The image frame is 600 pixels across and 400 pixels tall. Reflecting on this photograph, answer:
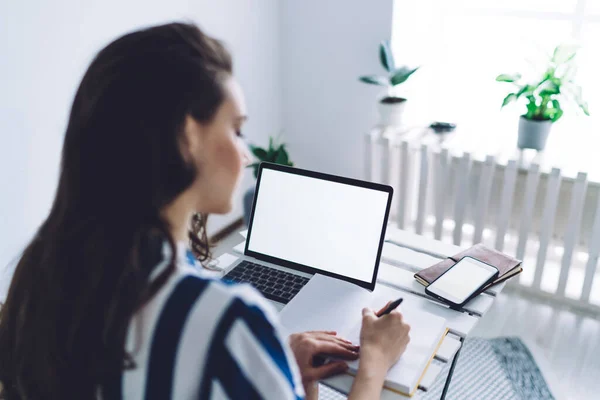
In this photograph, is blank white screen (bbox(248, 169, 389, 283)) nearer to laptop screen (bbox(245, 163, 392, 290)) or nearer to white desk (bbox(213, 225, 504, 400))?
laptop screen (bbox(245, 163, 392, 290))

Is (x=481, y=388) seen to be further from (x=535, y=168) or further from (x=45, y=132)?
(x=45, y=132)

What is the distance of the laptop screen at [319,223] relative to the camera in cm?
122

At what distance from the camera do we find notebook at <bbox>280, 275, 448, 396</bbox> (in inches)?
38.5

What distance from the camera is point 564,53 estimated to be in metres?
1.99

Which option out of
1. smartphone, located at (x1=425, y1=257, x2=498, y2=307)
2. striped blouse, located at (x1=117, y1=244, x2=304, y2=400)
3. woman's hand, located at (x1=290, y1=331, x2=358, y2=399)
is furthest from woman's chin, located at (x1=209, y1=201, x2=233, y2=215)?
smartphone, located at (x1=425, y1=257, x2=498, y2=307)

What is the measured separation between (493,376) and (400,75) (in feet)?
3.95

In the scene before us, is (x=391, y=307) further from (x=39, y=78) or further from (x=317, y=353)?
(x=39, y=78)

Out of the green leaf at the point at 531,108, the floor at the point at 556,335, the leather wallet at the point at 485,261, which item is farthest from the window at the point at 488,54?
the leather wallet at the point at 485,261

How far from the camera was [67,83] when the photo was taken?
76.9 inches

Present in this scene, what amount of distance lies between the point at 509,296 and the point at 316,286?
4.71ft

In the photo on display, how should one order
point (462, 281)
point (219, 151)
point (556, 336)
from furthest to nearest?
point (556, 336)
point (462, 281)
point (219, 151)

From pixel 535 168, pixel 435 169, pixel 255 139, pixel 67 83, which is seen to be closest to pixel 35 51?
pixel 67 83

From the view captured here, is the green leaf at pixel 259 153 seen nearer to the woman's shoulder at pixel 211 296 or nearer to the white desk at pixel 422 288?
the white desk at pixel 422 288

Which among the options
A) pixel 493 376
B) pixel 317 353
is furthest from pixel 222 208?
pixel 493 376
